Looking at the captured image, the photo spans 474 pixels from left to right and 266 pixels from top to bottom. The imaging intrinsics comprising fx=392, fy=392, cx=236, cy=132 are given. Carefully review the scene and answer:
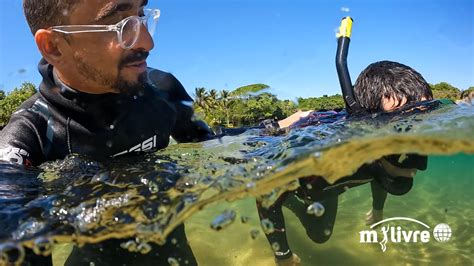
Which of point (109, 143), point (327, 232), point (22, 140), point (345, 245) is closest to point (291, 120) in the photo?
point (327, 232)

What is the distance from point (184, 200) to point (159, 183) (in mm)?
246

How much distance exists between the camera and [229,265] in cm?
450

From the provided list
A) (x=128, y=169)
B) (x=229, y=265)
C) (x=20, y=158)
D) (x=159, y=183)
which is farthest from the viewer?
(x=229, y=265)

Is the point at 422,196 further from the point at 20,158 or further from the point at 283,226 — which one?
the point at 20,158

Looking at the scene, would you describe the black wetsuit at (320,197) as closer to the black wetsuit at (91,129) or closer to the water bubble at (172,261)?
the water bubble at (172,261)

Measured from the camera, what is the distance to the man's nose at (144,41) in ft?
9.41

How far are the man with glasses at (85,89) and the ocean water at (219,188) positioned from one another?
0.14 m

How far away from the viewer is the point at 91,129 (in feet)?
9.51

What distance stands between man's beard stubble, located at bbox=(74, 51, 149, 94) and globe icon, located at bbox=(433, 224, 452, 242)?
12.2 ft

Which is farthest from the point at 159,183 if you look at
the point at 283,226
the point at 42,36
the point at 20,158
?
the point at 283,226

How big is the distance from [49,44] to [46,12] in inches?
8.7

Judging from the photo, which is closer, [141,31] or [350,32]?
[141,31]

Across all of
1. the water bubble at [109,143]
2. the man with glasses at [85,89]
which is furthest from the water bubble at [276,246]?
the water bubble at [109,143]

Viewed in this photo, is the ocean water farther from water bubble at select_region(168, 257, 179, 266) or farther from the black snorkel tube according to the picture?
water bubble at select_region(168, 257, 179, 266)
